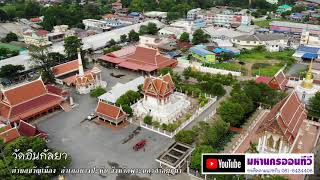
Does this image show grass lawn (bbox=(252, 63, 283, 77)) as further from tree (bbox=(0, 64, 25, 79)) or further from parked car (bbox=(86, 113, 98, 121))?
tree (bbox=(0, 64, 25, 79))

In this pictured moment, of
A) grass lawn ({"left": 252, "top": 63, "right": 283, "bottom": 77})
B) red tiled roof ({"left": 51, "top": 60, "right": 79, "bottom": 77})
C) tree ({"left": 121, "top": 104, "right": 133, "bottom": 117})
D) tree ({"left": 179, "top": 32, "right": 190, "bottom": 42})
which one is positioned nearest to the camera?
tree ({"left": 121, "top": 104, "right": 133, "bottom": 117})

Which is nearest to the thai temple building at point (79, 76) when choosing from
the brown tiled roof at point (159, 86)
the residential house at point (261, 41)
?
the brown tiled roof at point (159, 86)

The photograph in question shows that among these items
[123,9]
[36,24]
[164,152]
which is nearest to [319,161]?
[164,152]

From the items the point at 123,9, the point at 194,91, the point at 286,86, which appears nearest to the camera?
the point at 194,91

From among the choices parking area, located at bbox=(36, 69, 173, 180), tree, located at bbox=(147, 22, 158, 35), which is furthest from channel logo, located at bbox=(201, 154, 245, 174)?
tree, located at bbox=(147, 22, 158, 35)

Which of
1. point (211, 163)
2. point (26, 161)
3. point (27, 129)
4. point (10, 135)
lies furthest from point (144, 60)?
point (211, 163)

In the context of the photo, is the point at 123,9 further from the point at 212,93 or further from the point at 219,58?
the point at 212,93
